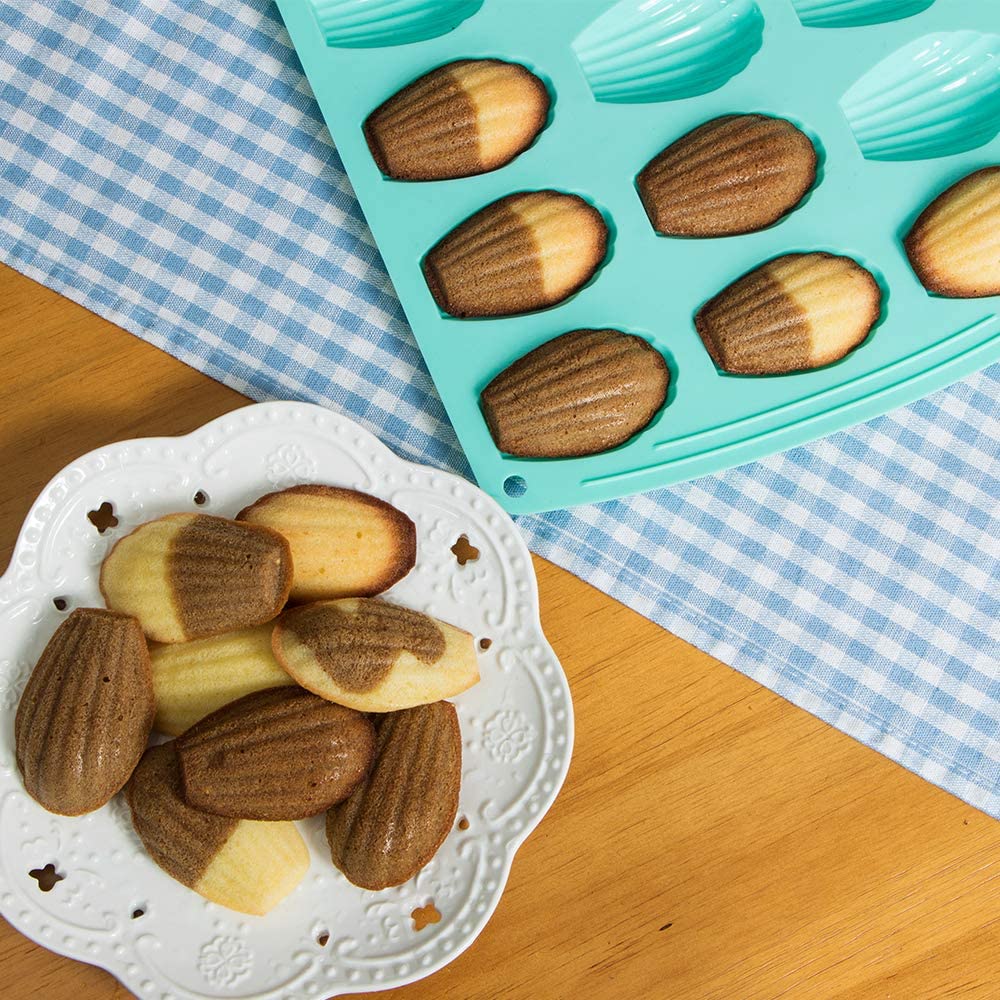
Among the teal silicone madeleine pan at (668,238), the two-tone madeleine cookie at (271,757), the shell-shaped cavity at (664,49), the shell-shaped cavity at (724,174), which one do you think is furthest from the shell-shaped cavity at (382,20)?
the two-tone madeleine cookie at (271,757)

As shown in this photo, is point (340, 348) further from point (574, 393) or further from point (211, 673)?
point (211, 673)

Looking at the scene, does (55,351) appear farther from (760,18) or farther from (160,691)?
(760,18)

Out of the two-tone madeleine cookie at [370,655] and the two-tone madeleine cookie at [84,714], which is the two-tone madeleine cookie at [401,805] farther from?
the two-tone madeleine cookie at [84,714]

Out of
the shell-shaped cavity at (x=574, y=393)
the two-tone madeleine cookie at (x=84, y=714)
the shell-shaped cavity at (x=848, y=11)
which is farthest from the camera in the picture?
the shell-shaped cavity at (x=848, y=11)

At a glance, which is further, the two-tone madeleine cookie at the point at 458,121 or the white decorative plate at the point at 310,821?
the two-tone madeleine cookie at the point at 458,121

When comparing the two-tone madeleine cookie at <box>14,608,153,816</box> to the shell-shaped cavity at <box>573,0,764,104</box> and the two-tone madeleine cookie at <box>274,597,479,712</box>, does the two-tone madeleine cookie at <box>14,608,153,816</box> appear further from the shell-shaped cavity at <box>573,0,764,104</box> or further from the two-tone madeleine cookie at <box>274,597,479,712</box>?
the shell-shaped cavity at <box>573,0,764,104</box>

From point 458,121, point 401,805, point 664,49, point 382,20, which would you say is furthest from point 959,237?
point 401,805

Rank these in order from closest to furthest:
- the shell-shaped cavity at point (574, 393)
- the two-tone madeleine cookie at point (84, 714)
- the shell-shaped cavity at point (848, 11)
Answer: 1. the two-tone madeleine cookie at point (84, 714)
2. the shell-shaped cavity at point (574, 393)
3. the shell-shaped cavity at point (848, 11)

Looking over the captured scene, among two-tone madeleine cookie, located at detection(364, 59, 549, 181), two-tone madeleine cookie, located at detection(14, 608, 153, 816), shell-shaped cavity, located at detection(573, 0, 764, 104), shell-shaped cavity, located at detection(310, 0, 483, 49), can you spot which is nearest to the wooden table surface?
two-tone madeleine cookie, located at detection(14, 608, 153, 816)
